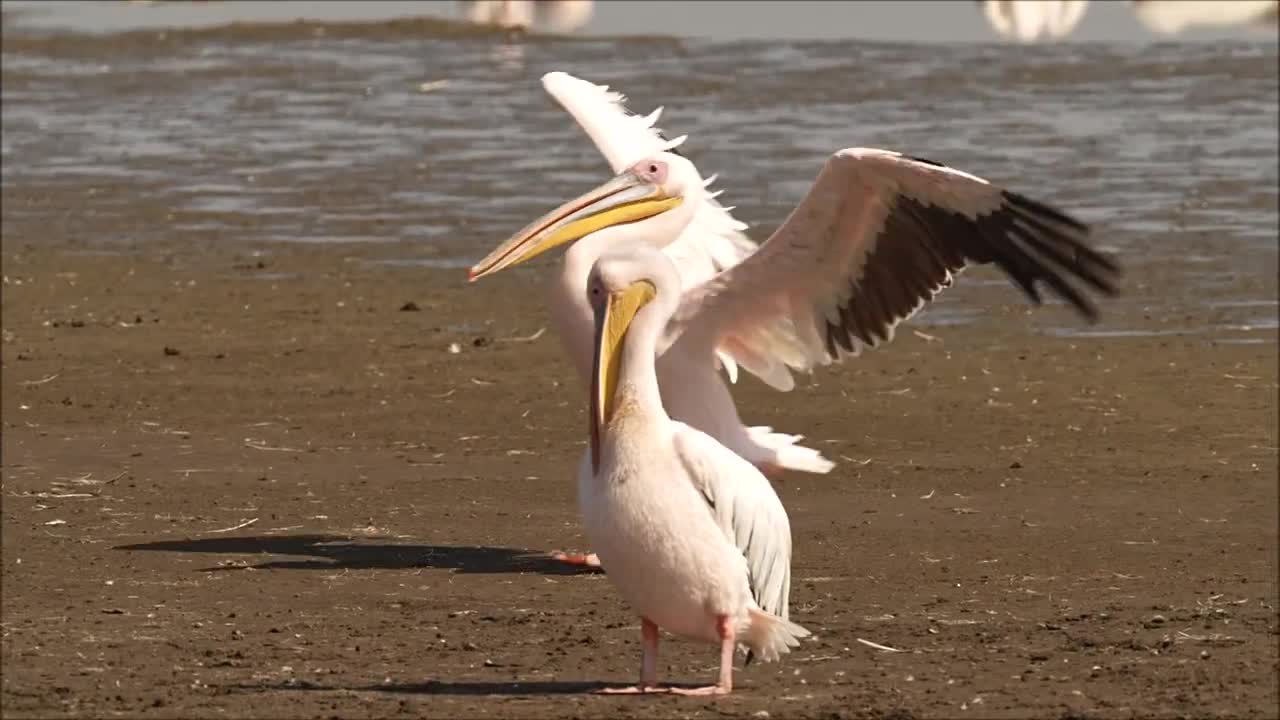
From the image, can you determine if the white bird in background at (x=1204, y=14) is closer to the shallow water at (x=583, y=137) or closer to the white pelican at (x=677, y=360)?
the shallow water at (x=583, y=137)

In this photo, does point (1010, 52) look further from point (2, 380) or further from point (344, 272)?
point (2, 380)

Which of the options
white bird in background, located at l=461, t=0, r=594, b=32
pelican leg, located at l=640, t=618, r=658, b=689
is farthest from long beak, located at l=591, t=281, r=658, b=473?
white bird in background, located at l=461, t=0, r=594, b=32

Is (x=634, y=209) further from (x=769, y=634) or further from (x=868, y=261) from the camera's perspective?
(x=769, y=634)

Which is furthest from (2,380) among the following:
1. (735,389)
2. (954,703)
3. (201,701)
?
(954,703)

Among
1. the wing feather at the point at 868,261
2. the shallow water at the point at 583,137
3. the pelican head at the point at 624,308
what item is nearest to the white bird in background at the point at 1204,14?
the shallow water at the point at 583,137

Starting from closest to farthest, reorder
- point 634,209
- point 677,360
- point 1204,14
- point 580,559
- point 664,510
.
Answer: point 664,510
point 580,559
point 634,209
point 677,360
point 1204,14

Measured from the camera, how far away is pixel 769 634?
6.46 metres

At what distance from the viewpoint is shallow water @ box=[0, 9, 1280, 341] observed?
654 inches

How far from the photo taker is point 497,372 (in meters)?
12.1

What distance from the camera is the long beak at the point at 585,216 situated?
7.82 meters

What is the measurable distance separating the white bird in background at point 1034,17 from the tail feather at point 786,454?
19.7 m

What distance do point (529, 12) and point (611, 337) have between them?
2758 cm

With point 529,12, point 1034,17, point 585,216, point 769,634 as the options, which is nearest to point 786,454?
point 585,216

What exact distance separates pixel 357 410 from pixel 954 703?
5.34m
